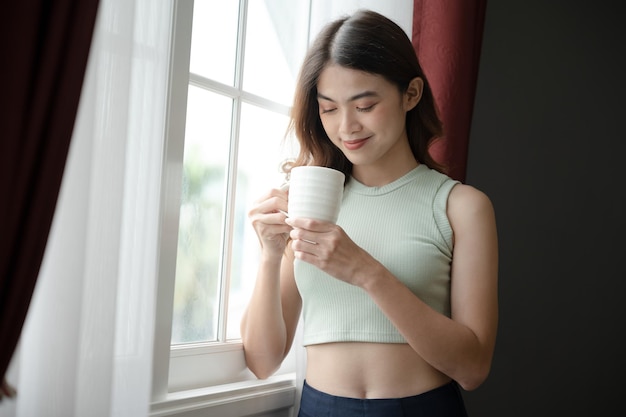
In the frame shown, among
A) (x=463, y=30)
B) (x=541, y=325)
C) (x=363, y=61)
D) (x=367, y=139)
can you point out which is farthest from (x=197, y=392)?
(x=541, y=325)

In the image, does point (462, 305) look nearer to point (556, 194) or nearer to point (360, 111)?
point (360, 111)

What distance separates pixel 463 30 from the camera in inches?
79.6

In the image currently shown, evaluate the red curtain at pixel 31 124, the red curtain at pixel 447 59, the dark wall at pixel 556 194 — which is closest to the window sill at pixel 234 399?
the red curtain at pixel 31 124

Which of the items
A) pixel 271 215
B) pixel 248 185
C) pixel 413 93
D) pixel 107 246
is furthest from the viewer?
pixel 248 185

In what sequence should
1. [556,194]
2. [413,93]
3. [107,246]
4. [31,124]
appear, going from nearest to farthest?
[31,124], [107,246], [413,93], [556,194]

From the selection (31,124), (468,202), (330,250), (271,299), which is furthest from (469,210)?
(31,124)

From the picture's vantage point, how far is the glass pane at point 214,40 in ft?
5.11

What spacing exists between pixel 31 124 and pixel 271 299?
76 cm

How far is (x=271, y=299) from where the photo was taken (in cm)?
147

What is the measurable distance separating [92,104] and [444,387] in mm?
978

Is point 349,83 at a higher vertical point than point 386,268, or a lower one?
higher

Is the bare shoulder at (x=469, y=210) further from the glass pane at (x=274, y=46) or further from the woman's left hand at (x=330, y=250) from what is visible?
the glass pane at (x=274, y=46)

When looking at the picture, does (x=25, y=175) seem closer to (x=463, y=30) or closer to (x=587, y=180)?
(x=463, y=30)

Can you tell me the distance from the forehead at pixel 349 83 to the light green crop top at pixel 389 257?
0.84ft
